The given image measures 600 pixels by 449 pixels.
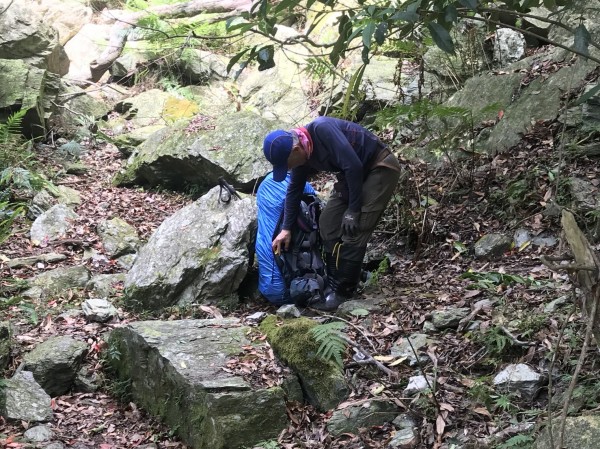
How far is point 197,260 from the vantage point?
5.42 m

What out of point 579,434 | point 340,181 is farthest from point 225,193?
point 579,434

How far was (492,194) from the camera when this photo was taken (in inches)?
221

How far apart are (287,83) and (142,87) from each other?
3.12 m

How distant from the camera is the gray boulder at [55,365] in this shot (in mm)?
4238

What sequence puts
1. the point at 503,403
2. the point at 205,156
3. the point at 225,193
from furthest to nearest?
the point at 205,156, the point at 225,193, the point at 503,403

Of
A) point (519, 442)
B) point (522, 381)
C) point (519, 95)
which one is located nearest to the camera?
point (519, 442)

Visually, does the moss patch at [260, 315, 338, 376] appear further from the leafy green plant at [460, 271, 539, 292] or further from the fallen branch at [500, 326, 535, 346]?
the leafy green plant at [460, 271, 539, 292]

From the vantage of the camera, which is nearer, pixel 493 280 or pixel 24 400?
pixel 24 400

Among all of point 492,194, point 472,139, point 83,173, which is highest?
point 472,139

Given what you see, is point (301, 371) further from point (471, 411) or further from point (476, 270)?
point (476, 270)

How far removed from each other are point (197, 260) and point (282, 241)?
84cm

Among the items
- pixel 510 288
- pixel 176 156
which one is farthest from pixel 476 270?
pixel 176 156

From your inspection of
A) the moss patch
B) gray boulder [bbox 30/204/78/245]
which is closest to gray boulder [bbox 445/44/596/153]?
the moss patch

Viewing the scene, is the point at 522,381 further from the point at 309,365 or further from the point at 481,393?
the point at 309,365
